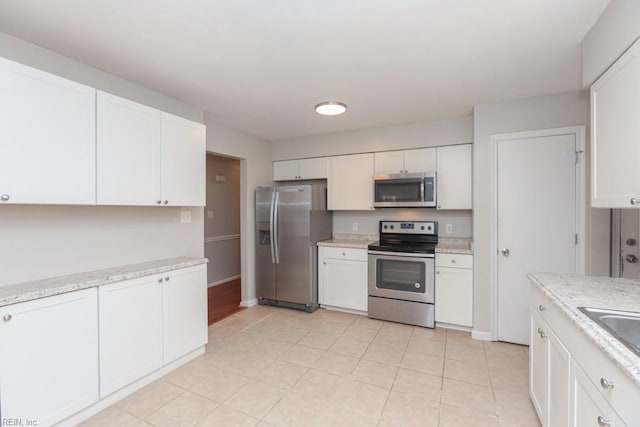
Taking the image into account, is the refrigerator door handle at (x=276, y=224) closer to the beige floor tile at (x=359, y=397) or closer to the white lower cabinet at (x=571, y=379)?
the beige floor tile at (x=359, y=397)

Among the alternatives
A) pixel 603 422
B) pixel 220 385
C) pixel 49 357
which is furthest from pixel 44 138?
pixel 603 422

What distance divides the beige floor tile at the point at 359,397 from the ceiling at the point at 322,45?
8.00ft

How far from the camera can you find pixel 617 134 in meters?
1.50

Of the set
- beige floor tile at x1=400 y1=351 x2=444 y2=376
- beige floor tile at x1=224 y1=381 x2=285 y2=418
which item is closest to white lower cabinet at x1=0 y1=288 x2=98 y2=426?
beige floor tile at x1=224 y1=381 x2=285 y2=418

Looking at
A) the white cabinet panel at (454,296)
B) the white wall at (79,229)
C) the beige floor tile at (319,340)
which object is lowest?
the beige floor tile at (319,340)

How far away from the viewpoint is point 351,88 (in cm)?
263

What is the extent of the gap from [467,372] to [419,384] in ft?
1.60

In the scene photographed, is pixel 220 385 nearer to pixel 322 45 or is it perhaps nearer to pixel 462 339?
pixel 462 339

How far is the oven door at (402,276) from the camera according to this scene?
10.9 ft

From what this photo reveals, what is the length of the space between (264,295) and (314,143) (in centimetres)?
228

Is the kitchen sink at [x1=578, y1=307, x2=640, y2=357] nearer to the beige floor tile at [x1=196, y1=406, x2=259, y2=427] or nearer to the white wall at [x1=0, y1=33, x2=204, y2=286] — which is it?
the beige floor tile at [x1=196, y1=406, x2=259, y2=427]

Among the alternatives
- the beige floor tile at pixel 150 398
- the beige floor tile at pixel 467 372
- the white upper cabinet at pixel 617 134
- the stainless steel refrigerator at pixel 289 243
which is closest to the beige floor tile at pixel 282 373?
the beige floor tile at pixel 150 398

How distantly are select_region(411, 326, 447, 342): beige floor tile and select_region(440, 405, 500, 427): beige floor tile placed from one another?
112 centimetres

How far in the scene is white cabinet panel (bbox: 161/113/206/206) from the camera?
2.48 m
